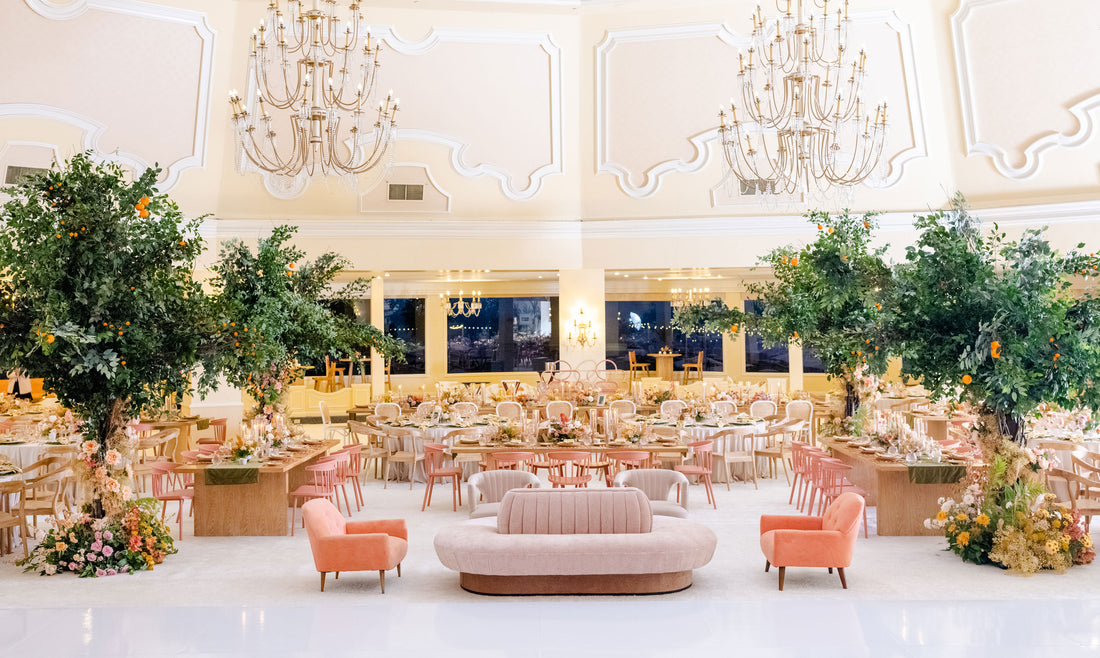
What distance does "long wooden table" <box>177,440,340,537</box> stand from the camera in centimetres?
945

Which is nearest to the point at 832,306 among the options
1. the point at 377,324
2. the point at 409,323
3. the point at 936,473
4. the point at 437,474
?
the point at 936,473

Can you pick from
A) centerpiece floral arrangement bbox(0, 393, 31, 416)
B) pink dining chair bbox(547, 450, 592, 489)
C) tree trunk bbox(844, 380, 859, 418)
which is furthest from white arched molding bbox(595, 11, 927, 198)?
centerpiece floral arrangement bbox(0, 393, 31, 416)

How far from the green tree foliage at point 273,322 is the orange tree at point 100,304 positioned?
302 mm

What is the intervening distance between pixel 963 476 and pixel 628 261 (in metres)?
7.83

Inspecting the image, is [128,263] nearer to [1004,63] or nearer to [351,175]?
[351,175]

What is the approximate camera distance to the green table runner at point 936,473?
902 cm

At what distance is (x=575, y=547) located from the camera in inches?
272

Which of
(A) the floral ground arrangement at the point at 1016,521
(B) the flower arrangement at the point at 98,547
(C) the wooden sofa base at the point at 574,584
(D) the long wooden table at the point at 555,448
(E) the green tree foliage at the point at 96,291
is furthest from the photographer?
(D) the long wooden table at the point at 555,448

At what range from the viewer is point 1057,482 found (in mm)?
9852

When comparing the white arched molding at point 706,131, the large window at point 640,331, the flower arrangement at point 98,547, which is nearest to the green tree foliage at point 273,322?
the flower arrangement at point 98,547

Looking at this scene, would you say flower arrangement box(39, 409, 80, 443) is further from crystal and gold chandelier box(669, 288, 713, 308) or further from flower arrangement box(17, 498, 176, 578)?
crystal and gold chandelier box(669, 288, 713, 308)

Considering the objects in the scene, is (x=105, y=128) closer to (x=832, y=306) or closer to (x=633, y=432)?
(x=633, y=432)

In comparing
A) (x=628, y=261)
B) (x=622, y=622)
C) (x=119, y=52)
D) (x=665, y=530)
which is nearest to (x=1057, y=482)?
(x=665, y=530)

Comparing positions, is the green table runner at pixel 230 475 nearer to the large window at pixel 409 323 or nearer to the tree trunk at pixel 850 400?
the tree trunk at pixel 850 400
